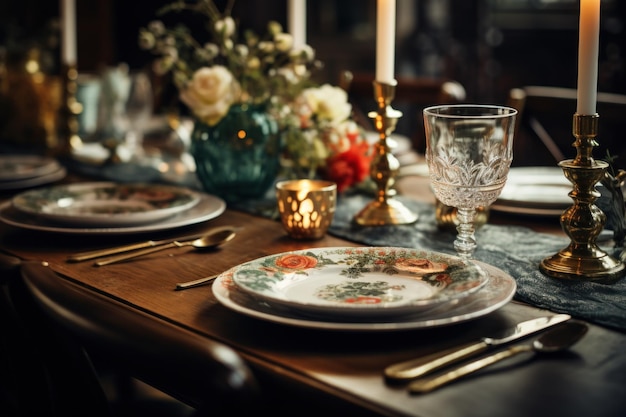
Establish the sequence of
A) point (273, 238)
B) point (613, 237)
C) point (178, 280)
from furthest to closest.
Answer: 1. point (273, 238)
2. point (613, 237)
3. point (178, 280)

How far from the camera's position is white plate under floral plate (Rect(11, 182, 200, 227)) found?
1.32 m

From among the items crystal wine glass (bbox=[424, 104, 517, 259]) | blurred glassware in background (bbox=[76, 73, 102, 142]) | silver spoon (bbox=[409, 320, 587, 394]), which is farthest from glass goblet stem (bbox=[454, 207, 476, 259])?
blurred glassware in background (bbox=[76, 73, 102, 142])

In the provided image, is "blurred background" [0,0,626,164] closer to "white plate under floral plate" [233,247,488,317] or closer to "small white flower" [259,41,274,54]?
"small white flower" [259,41,274,54]

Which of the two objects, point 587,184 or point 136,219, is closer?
point 587,184

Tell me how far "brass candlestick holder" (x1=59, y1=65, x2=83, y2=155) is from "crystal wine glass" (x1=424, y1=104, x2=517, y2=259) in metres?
1.30

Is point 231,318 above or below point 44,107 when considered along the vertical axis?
below

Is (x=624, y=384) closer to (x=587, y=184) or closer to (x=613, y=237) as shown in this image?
(x=587, y=184)

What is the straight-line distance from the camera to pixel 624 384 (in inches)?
28.9

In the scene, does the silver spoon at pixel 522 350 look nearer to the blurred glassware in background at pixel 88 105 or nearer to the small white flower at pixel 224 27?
the small white flower at pixel 224 27

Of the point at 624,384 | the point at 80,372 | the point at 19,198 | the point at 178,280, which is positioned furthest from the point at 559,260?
the point at 19,198

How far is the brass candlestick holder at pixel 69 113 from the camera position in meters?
2.16

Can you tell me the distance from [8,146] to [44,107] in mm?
149

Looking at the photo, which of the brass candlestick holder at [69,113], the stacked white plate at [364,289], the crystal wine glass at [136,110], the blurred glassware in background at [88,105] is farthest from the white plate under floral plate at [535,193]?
the blurred glassware in background at [88,105]

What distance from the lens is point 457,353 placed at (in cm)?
78
